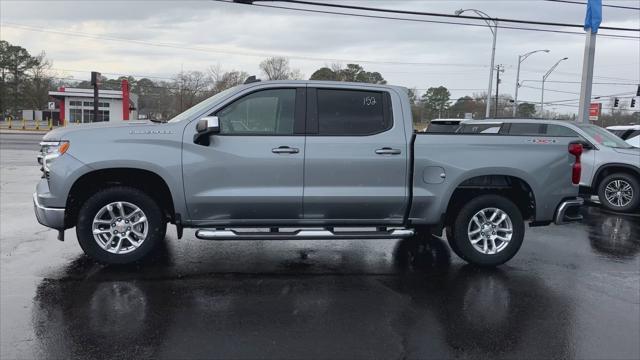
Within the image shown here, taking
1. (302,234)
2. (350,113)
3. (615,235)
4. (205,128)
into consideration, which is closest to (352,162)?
(350,113)

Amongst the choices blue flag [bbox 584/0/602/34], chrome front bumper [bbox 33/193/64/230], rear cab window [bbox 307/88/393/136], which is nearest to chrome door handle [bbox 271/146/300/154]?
rear cab window [bbox 307/88/393/136]

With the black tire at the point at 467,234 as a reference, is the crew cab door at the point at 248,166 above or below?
above

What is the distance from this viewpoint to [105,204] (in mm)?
5617

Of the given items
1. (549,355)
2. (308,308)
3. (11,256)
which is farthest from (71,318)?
(549,355)

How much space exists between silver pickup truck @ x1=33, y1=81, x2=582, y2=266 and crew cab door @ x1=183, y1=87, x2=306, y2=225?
0.4 inches

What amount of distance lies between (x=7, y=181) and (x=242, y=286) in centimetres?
988

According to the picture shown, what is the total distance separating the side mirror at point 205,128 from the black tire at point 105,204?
83 centimetres

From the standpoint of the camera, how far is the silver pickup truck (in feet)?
18.2

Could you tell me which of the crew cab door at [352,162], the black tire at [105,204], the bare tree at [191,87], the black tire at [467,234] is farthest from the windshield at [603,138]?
the bare tree at [191,87]

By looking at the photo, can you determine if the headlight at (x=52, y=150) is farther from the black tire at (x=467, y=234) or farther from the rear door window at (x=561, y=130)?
the rear door window at (x=561, y=130)

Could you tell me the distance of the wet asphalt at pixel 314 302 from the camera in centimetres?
397

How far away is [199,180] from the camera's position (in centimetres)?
559

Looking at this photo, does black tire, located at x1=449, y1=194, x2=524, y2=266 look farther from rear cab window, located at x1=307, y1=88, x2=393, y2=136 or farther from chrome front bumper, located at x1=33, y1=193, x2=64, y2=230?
chrome front bumper, located at x1=33, y1=193, x2=64, y2=230

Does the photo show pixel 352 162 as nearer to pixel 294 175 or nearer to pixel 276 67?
pixel 294 175
